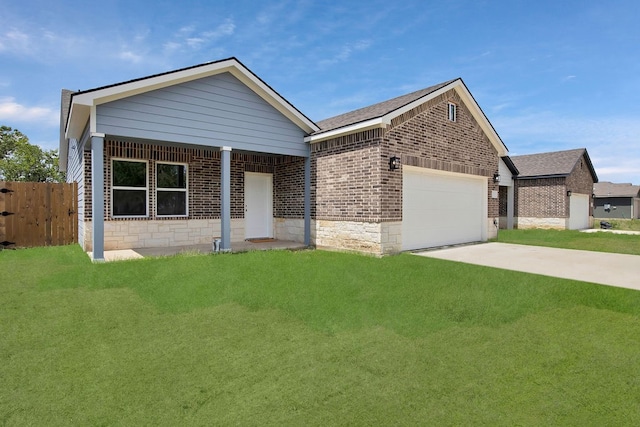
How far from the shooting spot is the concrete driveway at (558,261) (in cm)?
682

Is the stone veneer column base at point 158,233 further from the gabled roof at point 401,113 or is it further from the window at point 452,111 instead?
the window at point 452,111

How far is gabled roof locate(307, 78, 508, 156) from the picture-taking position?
9391 millimetres

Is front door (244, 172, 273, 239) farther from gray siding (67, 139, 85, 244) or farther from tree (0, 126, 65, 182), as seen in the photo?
tree (0, 126, 65, 182)

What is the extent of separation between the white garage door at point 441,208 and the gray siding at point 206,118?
392 centimetres

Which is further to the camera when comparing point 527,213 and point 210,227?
point 527,213

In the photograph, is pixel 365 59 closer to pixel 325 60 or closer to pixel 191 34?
pixel 325 60

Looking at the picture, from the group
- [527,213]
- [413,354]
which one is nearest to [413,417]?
[413,354]

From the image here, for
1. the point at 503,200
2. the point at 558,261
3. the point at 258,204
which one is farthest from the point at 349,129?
the point at 503,200

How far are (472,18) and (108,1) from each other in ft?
32.7

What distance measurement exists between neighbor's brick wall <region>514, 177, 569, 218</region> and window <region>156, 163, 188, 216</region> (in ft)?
69.9

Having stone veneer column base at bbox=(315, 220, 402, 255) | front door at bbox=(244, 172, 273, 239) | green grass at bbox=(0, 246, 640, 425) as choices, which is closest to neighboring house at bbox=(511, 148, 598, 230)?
stone veneer column base at bbox=(315, 220, 402, 255)

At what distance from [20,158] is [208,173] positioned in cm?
3107

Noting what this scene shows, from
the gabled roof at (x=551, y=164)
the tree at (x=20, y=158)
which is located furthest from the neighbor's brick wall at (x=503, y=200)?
the tree at (x=20, y=158)

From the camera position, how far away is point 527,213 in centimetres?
2270
